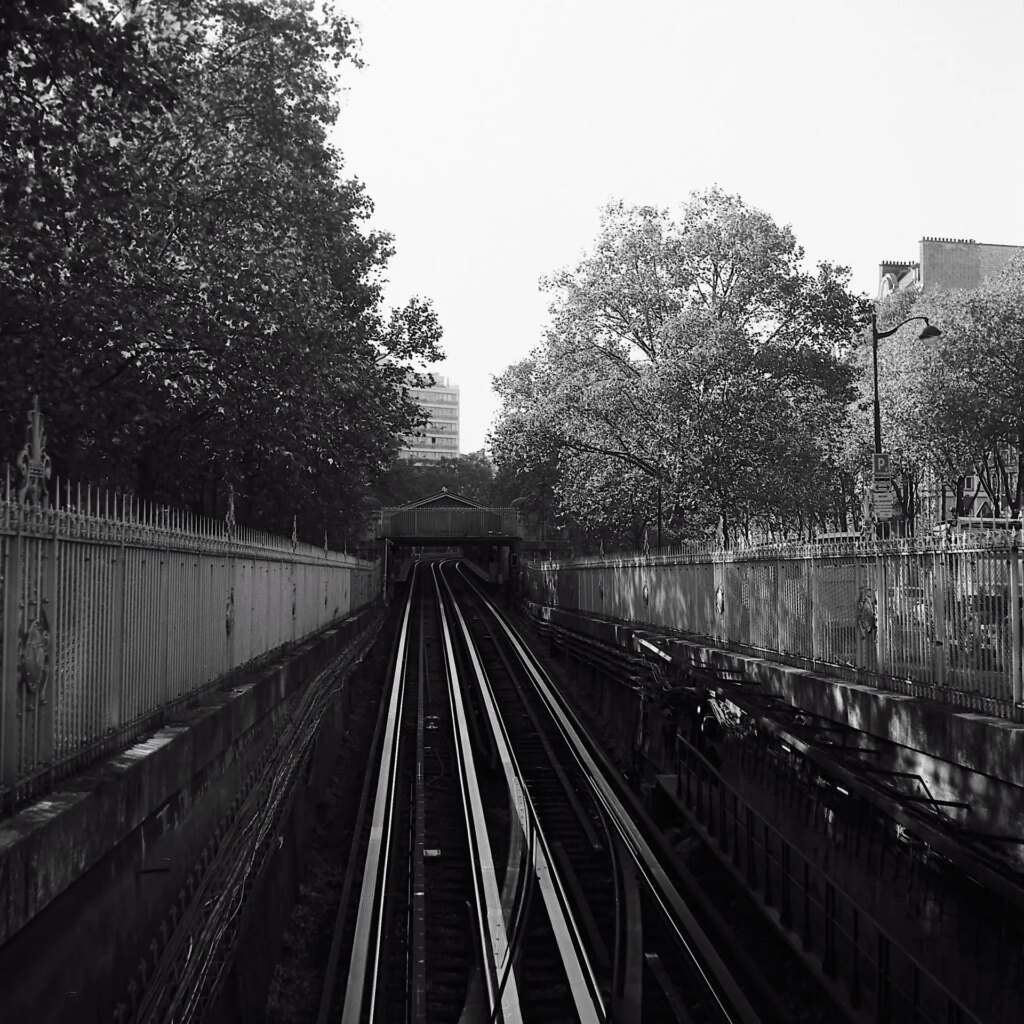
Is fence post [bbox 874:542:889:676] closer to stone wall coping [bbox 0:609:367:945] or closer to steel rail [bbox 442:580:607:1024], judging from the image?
steel rail [bbox 442:580:607:1024]

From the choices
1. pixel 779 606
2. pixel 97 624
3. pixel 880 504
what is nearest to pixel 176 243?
pixel 779 606

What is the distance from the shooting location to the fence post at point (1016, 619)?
26.0 ft

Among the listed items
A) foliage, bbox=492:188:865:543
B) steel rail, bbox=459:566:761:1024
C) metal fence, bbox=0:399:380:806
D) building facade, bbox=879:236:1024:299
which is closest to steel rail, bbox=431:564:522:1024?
steel rail, bbox=459:566:761:1024

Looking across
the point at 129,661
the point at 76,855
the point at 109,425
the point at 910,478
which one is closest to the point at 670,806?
the point at 129,661

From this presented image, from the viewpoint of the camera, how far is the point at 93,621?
6.51 metres

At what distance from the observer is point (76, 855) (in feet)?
16.3

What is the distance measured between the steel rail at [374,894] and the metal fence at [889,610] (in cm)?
480

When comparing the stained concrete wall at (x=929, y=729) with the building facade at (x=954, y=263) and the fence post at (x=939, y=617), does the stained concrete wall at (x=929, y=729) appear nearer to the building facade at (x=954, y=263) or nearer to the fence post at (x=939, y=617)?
the fence post at (x=939, y=617)

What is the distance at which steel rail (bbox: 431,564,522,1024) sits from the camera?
281 inches

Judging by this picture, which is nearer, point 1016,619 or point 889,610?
point 1016,619

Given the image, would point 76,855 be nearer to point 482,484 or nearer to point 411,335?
point 411,335

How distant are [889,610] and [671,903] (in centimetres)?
342

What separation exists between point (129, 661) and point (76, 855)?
2348 millimetres

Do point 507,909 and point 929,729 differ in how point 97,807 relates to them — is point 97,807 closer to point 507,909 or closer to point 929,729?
point 507,909
